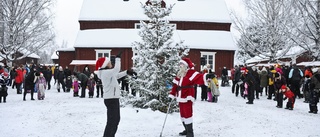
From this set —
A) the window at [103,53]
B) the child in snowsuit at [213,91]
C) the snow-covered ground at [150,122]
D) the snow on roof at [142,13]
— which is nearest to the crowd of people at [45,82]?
the snow-covered ground at [150,122]

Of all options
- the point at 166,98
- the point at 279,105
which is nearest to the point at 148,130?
the point at 166,98

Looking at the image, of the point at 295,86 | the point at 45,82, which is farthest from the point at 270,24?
the point at 45,82

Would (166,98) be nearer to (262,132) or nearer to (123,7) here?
(262,132)

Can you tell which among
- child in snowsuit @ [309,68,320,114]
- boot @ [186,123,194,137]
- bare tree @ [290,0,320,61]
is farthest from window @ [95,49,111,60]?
boot @ [186,123,194,137]

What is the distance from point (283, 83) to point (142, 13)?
826 inches

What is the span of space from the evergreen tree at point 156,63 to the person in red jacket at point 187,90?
2786mm

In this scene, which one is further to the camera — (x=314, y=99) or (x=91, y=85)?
(x=91, y=85)

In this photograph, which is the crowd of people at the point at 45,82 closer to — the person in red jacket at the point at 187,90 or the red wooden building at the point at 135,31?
the red wooden building at the point at 135,31

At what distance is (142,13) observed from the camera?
108ft

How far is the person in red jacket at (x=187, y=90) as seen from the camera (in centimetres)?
800

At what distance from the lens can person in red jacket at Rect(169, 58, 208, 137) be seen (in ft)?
26.2

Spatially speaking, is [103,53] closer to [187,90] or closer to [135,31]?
[135,31]

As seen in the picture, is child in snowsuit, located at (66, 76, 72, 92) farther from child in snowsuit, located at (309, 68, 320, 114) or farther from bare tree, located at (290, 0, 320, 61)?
bare tree, located at (290, 0, 320, 61)

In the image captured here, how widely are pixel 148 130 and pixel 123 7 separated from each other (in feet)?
85.8
